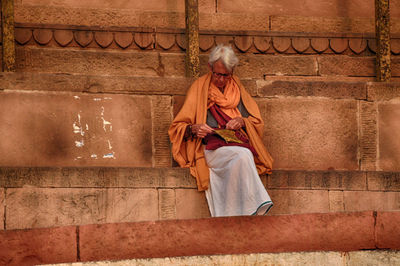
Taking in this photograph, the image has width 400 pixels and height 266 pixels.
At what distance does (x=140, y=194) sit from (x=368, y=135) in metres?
2.77

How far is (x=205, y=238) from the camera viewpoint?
24.2 feet

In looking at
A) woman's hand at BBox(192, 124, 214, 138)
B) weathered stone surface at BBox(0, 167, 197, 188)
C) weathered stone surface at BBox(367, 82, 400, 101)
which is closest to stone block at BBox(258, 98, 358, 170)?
weathered stone surface at BBox(367, 82, 400, 101)

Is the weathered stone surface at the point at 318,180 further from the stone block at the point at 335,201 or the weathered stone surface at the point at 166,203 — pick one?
the weathered stone surface at the point at 166,203

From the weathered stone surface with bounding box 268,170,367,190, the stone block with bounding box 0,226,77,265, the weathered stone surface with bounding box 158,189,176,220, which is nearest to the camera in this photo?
the stone block with bounding box 0,226,77,265

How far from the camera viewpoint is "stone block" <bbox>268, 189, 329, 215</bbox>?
9.62 m

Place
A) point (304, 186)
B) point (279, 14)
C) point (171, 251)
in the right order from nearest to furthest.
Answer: point (171, 251), point (304, 186), point (279, 14)

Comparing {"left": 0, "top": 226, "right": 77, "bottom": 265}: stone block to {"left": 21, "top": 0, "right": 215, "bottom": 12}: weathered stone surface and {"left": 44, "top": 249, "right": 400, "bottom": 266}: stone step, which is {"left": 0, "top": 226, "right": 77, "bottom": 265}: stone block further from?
{"left": 21, "top": 0, "right": 215, "bottom": 12}: weathered stone surface

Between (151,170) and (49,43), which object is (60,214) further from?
(49,43)

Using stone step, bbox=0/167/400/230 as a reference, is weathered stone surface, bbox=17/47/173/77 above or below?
above

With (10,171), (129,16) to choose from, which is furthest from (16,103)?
(129,16)

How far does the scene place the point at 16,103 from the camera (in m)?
9.85

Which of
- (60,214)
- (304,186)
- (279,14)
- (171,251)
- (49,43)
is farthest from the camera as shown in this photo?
(279,14)

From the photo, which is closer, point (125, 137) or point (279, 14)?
point (125, 137)

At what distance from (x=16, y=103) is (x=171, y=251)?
321 centimetres
